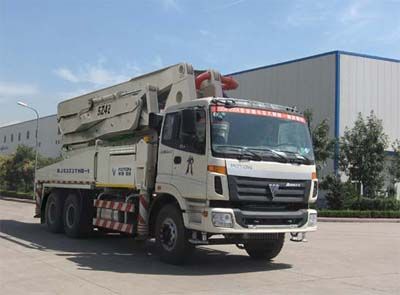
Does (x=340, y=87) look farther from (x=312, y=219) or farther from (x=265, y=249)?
(x=312, y=219)

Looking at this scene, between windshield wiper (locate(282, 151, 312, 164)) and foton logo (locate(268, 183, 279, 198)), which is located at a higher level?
windshield wiper (locate(282, 151, 312, 164))

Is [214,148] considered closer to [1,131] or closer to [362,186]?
[362,186]

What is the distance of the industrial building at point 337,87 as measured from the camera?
123ft

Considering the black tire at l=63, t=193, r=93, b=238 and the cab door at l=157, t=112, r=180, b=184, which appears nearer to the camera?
the cab door at l=157, t=112, r=180, b=184

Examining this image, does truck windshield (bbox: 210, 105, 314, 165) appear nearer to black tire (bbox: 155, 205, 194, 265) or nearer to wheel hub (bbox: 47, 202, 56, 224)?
black tire (bbox: 155, 205, 194, 265)

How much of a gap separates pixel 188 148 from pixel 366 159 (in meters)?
24.6

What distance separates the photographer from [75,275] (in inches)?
377

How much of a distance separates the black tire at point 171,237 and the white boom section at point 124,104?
2629mm

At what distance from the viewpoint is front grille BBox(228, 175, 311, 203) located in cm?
1026

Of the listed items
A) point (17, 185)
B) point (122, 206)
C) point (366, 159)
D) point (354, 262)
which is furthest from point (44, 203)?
point (17, 185)

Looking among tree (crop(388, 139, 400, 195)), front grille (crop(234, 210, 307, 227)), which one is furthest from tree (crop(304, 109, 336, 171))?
front grille (crop(234, 210, 307, 227))

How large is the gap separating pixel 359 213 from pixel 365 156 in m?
4.49

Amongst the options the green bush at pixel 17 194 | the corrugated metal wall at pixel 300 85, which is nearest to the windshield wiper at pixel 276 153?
the corrugated metal wall at pixel 300 85

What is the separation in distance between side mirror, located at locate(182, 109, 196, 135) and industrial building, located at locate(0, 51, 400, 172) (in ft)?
85.5
